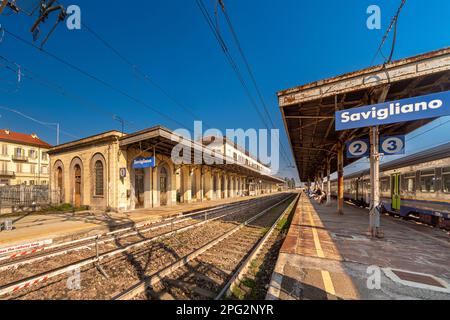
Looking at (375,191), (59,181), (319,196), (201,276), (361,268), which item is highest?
(375,191)

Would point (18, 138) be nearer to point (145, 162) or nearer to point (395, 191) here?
point (145, 162)

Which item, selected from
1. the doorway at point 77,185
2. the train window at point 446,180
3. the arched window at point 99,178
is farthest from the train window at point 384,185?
the doorway at point 77,185

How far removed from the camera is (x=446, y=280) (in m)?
3.83

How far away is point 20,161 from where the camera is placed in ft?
126

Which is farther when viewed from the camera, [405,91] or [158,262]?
[405,91]

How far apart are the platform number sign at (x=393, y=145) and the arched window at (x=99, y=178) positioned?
17.6 m

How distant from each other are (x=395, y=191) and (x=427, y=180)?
312cm

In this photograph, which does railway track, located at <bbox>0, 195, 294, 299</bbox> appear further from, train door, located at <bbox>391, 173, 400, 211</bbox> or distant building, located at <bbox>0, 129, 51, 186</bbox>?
distant building, located at <bbox>0, 129, 51, 186</bbox>

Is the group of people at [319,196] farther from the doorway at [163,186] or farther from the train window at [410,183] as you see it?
the doorway at [163,186]

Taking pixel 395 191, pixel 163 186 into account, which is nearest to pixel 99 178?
pixel 163 186
